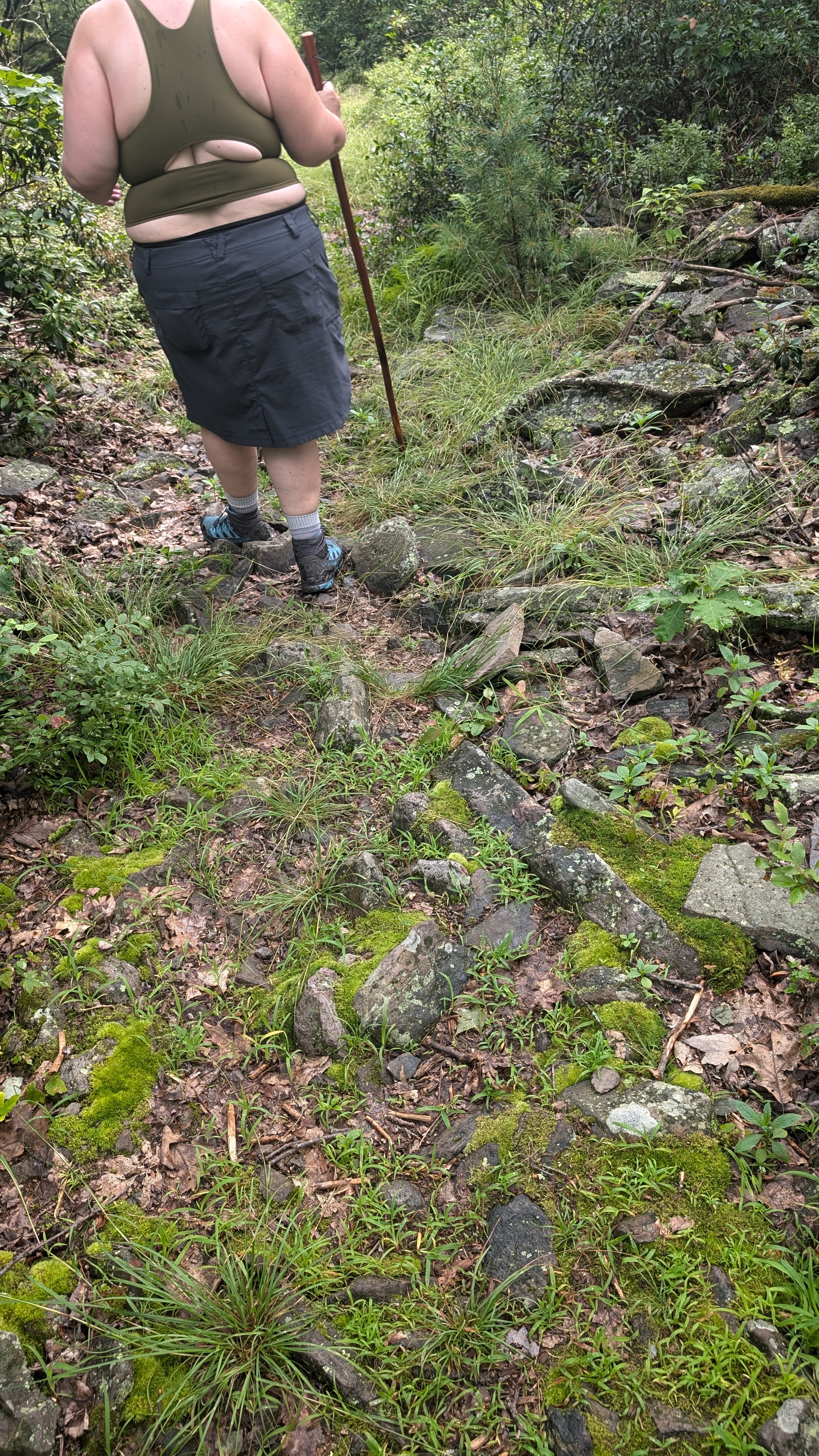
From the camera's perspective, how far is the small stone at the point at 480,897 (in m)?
2.23

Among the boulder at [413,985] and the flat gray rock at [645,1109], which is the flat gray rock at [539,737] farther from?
the flat gray rock at [645,1109]

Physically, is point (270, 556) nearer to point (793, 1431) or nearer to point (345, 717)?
point (345, 717)

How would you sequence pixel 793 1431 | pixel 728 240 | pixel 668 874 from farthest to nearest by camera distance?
pixel 728 240 → pixel 668 874 → pixel 793 1431

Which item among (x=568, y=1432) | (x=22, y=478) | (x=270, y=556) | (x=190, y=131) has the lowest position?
(x=568, y=1432)

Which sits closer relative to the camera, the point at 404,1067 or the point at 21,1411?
the point at 21,1411

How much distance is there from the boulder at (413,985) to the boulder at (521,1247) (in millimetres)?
457

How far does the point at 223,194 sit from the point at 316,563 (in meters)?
1.37

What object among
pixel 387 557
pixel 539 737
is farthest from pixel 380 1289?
pixel 387 557

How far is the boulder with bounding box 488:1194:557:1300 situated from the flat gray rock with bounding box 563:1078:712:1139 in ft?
0.74

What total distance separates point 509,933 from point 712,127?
5.90 metres

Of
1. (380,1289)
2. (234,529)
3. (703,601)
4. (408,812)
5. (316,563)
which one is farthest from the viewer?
(234,529)

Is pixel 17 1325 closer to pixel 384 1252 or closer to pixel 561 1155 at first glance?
pixel 384 1252

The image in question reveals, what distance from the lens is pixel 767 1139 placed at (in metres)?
1.64

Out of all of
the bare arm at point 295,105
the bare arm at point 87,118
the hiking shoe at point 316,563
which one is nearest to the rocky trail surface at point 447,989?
the hiking shoe at point 316,563
